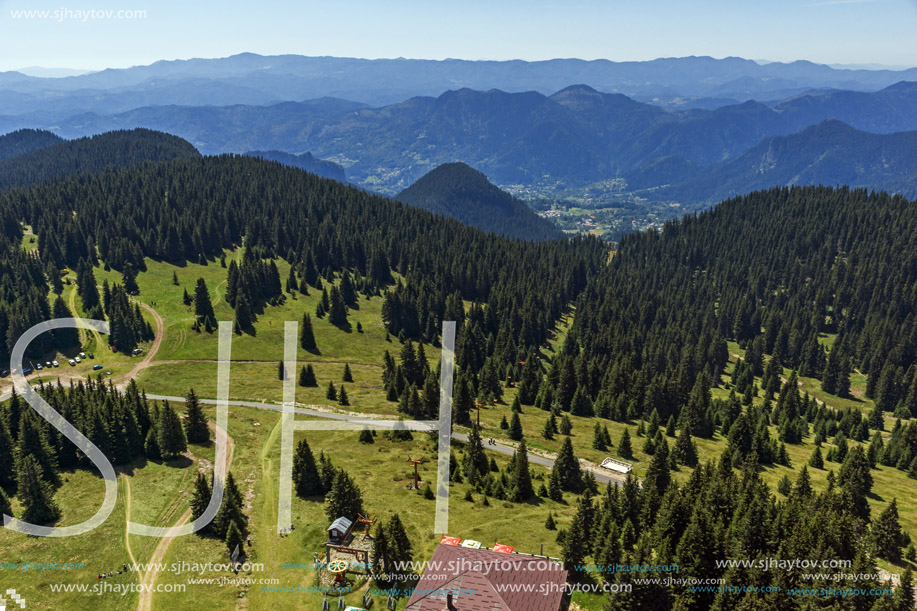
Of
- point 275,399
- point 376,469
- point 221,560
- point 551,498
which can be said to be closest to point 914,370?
point 551,498

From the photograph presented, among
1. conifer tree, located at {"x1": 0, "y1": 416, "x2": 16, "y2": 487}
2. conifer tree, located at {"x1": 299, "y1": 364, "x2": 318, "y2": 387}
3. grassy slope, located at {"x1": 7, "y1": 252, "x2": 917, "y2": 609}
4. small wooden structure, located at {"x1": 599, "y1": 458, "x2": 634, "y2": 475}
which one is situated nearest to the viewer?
grassy slope, located at {"x1": 7, "y1": 252, "x2": 917, "y2": 609}

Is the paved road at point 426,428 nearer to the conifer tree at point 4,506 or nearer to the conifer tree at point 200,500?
the conifer tree at point 200,500

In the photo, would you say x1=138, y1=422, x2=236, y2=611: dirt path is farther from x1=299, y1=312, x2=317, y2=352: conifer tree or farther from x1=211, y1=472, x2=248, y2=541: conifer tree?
x1=299, y1=312, x2=317, y2=352: conifer tree

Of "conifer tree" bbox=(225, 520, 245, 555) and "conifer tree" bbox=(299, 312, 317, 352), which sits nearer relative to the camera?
"conifer tree" bbox=(225, 520, 245, 555)

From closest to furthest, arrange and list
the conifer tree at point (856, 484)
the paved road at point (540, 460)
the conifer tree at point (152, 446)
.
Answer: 1. the conifer tree at point (856, 484)
2. the conifer tree at point (152, 446)
3. the paved road at point (540, 460)

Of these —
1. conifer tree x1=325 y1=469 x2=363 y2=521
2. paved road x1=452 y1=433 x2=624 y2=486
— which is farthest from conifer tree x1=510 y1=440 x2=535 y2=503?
conifer tree x1=325 y1=469 x2=363 y2=521

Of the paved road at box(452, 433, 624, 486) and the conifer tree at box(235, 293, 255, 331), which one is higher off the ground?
the conifer tree at box(235, 293, 255, 331)

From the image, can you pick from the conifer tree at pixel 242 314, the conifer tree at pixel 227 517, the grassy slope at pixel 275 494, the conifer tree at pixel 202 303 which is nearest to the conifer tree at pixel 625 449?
the grassy slope at pixel 275 494

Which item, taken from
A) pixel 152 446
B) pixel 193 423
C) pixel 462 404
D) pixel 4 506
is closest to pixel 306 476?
pixel 193 423
